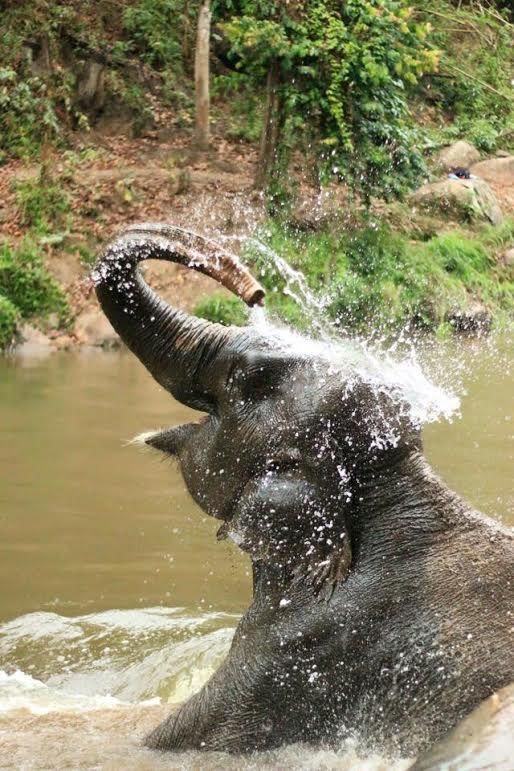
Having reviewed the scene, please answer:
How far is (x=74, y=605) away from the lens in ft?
18.7

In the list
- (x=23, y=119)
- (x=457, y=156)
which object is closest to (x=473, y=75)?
(x=457, y=156)

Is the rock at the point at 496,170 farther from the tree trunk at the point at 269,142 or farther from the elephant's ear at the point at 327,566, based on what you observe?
the elephant's ear at the point at 327,566

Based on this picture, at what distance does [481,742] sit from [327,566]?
2.11 ft

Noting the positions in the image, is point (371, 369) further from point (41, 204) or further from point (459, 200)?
point (459, 200)

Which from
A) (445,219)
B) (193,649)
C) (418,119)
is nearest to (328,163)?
(445,219)

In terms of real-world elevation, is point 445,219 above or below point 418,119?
below

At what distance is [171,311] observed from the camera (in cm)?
314

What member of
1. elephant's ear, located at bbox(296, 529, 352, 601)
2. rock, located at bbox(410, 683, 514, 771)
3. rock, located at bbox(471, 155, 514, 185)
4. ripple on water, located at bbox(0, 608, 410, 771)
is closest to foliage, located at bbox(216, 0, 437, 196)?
rock, located at bbox(471, 155, 514, 185)

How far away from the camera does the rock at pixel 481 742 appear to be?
224 cm

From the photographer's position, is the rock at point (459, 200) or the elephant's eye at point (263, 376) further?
the rock at point (459, 200)

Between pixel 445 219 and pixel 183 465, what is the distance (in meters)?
19.4

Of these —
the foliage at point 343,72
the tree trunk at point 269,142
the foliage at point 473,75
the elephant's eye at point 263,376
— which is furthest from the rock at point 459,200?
the elephant's eye at point 263,376

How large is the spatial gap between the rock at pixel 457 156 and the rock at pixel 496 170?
206 millimetres

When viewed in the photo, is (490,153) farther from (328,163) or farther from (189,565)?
(189,565)
